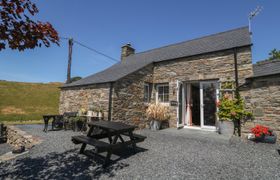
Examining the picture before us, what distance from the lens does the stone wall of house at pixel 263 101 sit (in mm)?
5785

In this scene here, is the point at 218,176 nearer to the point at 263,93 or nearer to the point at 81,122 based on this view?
the point at 263,93

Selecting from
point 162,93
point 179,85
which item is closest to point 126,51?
point 162,93

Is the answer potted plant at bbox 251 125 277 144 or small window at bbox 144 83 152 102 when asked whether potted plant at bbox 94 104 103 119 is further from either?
potted plant at bbox 251 125 277 144

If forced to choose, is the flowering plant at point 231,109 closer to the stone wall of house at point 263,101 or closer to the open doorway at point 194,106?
the stone wall of house at point 263,101

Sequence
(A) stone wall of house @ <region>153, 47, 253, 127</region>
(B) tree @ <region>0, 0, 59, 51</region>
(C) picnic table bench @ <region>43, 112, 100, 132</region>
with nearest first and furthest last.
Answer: (B) tree @ <region>0, 0, 59, 51</region>
(A) stone wall of house @ <region>153, 47, 253, 127</region>
(C) picnic table bench @ <region>43, 112, 100, 132</region>

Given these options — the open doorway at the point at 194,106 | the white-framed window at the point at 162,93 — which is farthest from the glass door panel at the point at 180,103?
the white-framed window at the point at 162,93

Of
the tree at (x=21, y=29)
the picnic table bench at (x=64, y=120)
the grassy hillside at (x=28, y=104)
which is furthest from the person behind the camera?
the grassy hillside at (x=28, y=104)

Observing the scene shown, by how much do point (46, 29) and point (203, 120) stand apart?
7511 mm

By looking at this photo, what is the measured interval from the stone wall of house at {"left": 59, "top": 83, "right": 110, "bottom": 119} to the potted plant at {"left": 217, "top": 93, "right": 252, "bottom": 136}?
16.7 ft

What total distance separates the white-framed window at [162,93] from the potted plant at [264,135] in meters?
4.36

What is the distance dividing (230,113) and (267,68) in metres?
2.37

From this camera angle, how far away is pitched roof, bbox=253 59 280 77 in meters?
5.99

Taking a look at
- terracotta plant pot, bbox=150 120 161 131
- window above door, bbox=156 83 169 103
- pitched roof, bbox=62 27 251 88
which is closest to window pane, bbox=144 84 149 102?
window above door, bbox=156 83 169 103

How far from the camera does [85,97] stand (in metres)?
8.84
